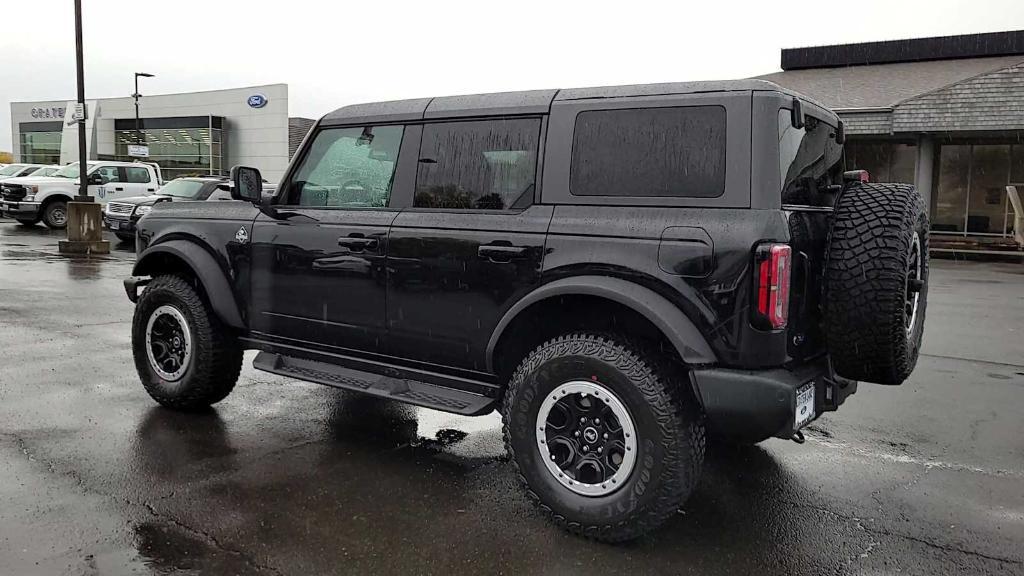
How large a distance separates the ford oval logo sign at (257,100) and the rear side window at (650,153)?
4549cm

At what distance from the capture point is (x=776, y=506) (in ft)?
12.7

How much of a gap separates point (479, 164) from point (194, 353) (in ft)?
7.68

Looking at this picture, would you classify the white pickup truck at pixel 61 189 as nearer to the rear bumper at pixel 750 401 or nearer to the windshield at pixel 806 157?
the windshield at pixel 806 157

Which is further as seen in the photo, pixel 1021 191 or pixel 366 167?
pixel 1021 191

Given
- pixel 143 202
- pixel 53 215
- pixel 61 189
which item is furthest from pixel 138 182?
pixel 143 202

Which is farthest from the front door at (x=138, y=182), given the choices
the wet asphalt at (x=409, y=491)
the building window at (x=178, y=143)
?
the building window at (x=178, y=143)

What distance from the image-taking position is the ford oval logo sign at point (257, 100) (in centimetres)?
4556

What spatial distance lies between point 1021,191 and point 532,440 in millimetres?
25507

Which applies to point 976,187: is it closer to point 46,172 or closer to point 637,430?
point 637,430

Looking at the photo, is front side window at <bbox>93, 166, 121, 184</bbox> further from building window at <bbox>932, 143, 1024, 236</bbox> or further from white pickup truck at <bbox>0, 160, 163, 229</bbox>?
building window at <bbox>932, 143, 1024, 236</bbox>

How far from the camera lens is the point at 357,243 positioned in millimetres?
4285

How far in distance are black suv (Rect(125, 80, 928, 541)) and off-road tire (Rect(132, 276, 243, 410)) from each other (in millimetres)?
743

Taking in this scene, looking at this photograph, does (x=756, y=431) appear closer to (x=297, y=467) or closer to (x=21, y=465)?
(x=297, y=467)

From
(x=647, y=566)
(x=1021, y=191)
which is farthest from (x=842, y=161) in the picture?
(x=1021, y=191)
